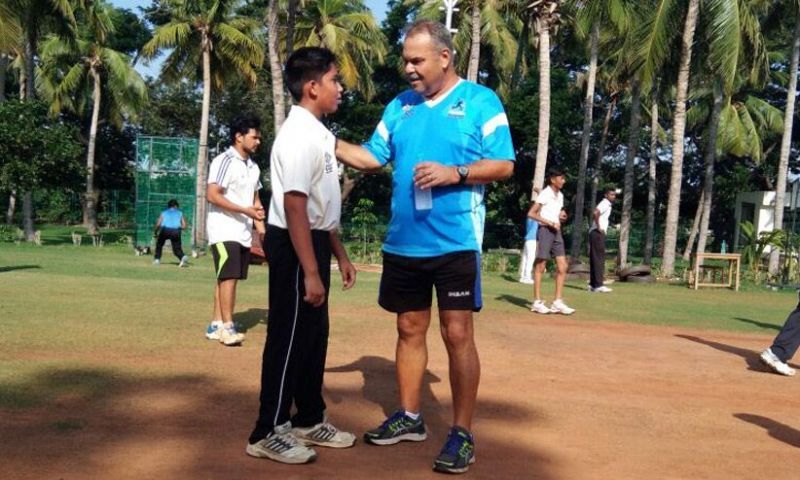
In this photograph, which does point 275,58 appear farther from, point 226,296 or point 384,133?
point 384,133

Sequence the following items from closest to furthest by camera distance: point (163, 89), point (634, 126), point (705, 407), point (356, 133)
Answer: point (705, 407) → point (634, 126) → point (356, 133) → point (163, 89)

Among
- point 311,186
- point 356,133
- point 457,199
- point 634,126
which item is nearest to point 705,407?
point 457,199

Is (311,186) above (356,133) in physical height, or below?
below

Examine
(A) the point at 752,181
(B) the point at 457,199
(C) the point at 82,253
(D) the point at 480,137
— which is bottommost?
(C) the point at 82,253

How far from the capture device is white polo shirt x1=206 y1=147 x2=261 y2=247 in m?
7.43

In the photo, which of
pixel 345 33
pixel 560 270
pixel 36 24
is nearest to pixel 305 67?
pixel 560 270

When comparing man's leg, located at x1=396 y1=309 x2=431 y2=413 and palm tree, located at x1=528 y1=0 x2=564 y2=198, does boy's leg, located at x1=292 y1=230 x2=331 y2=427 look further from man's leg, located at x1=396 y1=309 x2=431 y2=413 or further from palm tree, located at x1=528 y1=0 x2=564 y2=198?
palm tree, located at x1=528 y1=0 x2=564 y2=198

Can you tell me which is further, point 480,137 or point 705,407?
point 705,407

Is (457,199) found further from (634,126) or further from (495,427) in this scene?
(634,126)

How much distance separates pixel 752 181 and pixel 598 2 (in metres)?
25.9

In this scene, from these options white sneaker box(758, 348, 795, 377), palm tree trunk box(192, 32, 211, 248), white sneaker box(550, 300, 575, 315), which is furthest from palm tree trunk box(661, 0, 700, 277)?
white sneaker box(758, 348, 795, 377)

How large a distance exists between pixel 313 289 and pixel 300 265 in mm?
157

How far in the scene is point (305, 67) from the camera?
4.39m

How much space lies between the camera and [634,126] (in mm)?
28141
